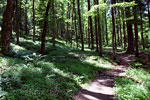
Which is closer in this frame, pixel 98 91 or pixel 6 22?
pixel 98 91

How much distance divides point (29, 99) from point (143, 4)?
750 inches

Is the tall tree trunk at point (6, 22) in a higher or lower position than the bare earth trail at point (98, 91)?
higher

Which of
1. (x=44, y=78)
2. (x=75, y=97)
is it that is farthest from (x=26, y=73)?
(x=75, y=97)

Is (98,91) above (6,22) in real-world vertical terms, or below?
below

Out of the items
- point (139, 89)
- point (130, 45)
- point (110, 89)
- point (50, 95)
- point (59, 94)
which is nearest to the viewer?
point (50, 95)

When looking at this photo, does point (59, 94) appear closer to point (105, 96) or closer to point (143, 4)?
point (105, 96)

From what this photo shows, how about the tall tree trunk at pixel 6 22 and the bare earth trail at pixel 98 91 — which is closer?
the bare earth trail at pixel 98 91

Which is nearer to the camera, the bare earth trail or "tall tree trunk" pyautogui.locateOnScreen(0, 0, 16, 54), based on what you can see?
the bare earth trail

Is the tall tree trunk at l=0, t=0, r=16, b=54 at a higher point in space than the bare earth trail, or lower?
higher

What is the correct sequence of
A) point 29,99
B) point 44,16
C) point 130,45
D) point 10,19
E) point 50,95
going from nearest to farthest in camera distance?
point 29,99 → point 50,95 → point 10,19 → point 44,16 → point 130,45

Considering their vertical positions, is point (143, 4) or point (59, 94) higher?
point (143, 4)

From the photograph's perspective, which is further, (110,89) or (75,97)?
(110,89)

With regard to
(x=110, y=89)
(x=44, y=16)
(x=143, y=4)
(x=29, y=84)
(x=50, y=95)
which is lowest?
(x=110, y=89)

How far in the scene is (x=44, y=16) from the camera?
13539 mm
